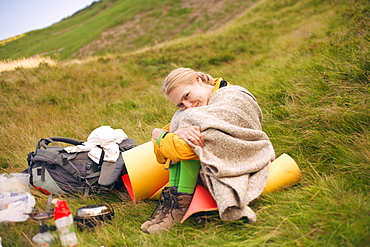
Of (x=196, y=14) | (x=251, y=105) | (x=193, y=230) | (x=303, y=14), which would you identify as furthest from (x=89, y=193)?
(x=196, y=14)

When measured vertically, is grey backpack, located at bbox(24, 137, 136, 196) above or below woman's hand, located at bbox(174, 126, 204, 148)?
below

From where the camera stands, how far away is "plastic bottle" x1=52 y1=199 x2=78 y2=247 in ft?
6.35

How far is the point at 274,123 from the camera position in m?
3.23

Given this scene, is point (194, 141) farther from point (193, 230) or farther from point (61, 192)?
point (61, 192)

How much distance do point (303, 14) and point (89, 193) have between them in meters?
9.67

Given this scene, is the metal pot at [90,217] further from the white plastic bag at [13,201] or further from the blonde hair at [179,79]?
the blonde hair at [179,79]

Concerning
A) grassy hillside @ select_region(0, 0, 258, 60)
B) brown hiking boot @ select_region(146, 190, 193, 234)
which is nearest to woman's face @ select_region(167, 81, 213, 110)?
brown hiking boot @ select_region(146, 190, 193, 234)

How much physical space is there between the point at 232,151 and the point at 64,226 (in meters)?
1.30

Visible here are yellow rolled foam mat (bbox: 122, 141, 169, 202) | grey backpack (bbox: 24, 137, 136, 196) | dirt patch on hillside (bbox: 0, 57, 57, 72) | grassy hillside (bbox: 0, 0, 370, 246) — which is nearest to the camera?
grassy hillside (bbox: 0, 0, 370, 246)

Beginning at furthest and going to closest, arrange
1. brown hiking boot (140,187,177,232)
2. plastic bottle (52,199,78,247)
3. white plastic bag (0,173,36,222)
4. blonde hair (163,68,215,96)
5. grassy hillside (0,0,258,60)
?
grassy hillside (0,0,258,60) → blonde hair (163,68,215,96) → brown hiking boot (140,187,177,232) → white plastic bag (0,173,36,222) → plastic bottle (52,199,78,247)

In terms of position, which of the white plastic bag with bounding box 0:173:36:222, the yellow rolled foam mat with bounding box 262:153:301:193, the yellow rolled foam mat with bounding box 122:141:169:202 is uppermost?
the white plastic bag with bounding box 0:173:36:222

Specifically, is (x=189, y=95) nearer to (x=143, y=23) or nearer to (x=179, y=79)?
(x=179, y=79)

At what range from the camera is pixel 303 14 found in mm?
9766

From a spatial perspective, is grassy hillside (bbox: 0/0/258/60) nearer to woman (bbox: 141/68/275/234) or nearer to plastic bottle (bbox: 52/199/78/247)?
woman (bbox: 141/68/275/234)
